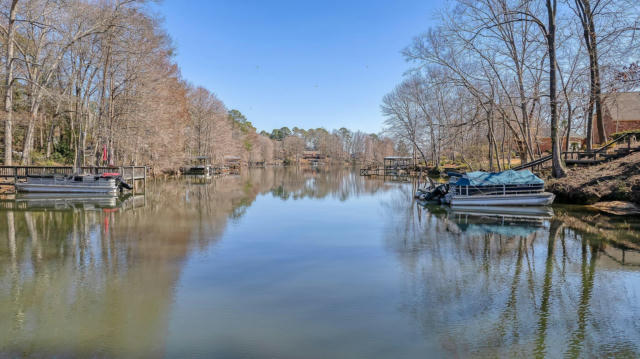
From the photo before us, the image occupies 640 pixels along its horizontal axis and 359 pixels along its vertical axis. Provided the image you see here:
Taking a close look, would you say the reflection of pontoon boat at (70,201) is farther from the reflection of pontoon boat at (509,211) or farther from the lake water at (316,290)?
the reflection of pontoon boat at (509,211)

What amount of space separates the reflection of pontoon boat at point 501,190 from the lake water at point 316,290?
4.80 meters

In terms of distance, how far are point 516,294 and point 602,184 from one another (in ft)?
47.7

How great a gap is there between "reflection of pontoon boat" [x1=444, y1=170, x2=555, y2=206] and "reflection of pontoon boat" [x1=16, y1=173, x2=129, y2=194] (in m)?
19.4

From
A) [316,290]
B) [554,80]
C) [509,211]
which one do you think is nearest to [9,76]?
[316,290]

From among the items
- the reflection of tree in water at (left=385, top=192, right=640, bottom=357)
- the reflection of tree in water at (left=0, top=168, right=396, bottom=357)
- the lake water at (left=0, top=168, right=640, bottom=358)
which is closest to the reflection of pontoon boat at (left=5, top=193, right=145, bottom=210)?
the reflection of tree in water at (left=0, top=168, right=396, bottom=357)

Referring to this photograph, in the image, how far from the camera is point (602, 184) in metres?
18.1

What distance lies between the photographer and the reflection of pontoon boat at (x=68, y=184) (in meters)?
22.7

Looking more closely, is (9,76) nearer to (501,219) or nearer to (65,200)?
(65,200)

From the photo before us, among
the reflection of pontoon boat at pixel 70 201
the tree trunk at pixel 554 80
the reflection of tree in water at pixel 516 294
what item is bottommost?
the reflection of tree in water at pixel 516 294

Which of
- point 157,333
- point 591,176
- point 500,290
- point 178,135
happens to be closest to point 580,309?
point 500,290

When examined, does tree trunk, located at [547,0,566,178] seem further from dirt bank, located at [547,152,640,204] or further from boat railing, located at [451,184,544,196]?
boat railing, located at [451,184,544,196]

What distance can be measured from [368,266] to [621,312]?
463 cm

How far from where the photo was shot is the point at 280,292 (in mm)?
7262

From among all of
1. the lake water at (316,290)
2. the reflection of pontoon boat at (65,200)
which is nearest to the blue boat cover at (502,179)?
the lake water at (316,290)
